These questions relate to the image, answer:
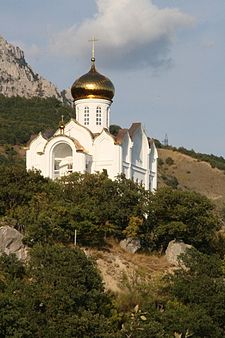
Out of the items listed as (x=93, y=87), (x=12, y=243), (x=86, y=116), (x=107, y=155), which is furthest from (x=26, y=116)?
(x=12, y=243)

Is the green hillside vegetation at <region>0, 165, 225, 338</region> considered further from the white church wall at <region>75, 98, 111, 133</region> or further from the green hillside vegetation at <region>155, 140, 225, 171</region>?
the green hillside vegetation at <region>155, 140, 225, 171</region>

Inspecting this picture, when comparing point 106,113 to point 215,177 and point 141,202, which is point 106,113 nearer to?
point 141,202

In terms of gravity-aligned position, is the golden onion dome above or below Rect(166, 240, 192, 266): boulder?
above

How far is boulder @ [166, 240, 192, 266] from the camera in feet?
119

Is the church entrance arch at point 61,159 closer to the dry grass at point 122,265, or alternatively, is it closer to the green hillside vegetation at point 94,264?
the green hillside vegetation at point 94,264

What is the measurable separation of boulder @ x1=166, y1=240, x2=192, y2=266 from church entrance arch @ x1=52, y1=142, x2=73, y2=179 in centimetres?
664

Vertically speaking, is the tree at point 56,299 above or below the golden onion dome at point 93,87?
below

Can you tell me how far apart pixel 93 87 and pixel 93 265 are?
12.8 meters

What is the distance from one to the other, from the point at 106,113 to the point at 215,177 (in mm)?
49942

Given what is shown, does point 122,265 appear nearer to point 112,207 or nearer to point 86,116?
point 112,207

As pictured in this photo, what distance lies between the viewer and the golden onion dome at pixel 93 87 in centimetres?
4197

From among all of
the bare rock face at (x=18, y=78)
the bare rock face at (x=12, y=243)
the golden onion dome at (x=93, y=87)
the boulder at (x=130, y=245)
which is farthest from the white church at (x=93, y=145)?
the bare rock face at (x=18, y=78)

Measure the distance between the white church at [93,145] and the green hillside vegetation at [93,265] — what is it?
2717mm

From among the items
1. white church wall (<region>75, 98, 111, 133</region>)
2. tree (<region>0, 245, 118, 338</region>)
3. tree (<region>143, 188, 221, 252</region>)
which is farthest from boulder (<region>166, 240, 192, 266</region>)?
white church wall (<region>75, 98, 111, 133</region>)
